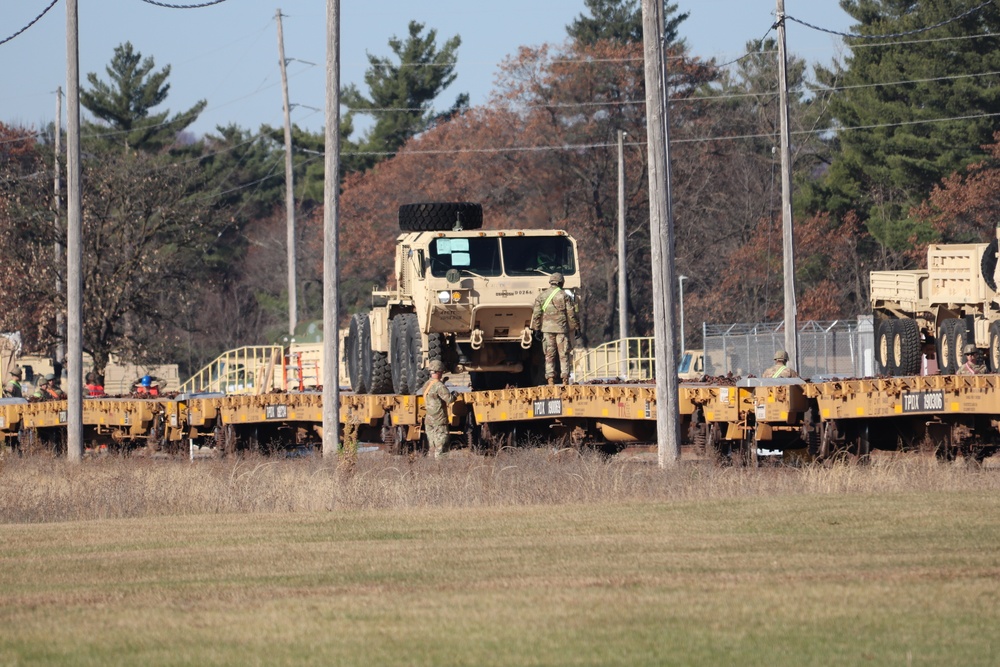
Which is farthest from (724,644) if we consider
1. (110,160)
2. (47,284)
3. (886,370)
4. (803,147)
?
(803,147)

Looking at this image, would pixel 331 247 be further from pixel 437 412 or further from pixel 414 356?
pixel 437 412

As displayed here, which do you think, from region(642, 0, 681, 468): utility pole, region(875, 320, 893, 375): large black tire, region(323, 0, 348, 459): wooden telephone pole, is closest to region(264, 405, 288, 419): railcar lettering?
region(323, 0, 348, 459): wooden telephone pole

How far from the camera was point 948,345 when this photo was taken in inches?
1171

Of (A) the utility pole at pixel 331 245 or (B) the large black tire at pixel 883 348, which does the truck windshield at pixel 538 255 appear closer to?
(A) the utility pole at pixel 331 245

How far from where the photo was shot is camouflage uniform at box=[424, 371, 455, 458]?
22.2 meters

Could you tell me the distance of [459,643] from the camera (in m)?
8.34

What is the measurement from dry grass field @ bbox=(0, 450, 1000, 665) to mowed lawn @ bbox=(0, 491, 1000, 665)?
0.08 ft

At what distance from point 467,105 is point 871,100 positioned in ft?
78.5

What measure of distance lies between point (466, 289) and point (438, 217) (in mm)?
1987

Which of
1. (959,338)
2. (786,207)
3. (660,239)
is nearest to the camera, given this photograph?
(660,239)

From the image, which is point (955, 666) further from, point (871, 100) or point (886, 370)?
point (871, 100)

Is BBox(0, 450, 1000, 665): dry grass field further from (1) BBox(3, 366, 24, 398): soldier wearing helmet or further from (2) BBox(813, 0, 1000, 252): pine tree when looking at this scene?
(2) BBox(813, 0, 1000, 252): pine tree

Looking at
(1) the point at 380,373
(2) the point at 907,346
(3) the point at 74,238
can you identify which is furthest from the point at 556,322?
(2) the point at 907,346

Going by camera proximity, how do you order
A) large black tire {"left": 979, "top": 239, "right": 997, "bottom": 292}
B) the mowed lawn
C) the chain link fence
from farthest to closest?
1. the chain link fence
2. large black tire {"left": 979, "top": 239, "right": 997, "bottom": 292}
3. the mowed lawn
